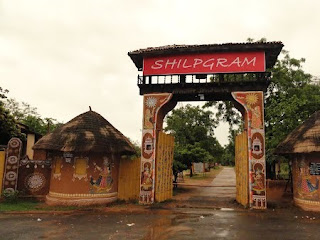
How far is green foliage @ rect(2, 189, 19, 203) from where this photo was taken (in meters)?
13.5

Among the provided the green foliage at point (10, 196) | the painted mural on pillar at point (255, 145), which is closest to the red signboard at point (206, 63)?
the painted mural on pillar at point (255, 145)

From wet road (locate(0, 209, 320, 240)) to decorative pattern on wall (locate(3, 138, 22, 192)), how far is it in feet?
9.59

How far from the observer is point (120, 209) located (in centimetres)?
1273

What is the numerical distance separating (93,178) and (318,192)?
10.4 meters

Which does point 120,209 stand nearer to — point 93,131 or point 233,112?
point 93,131

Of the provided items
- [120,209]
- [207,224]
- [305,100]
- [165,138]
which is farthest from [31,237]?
[305,100]

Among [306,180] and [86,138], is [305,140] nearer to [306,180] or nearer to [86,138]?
[306,180]

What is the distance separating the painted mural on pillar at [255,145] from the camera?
12.8 m

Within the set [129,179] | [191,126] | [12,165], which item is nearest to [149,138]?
[129,179]

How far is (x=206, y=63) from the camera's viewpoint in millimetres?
14312

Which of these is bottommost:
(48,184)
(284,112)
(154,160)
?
(48,184)

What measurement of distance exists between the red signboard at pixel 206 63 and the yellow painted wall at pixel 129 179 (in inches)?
195

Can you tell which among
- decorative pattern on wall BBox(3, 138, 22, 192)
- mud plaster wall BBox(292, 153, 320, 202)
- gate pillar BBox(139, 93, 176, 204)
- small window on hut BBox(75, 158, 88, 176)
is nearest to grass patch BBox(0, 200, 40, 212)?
decorative pattern on wall BBox(3, 138, 22, 192)

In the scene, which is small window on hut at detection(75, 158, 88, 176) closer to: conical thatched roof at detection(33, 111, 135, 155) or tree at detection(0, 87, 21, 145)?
conical thatched roof at detection(33, 111, 135, 155)
